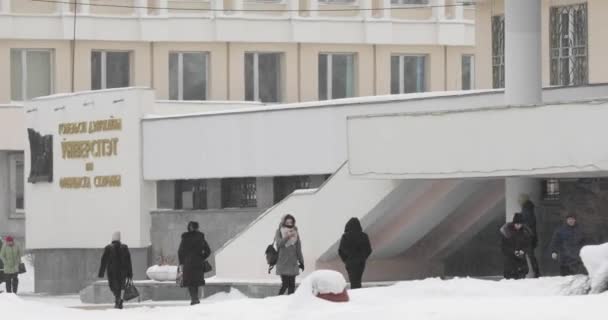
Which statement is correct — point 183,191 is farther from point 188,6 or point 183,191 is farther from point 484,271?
point 188,6

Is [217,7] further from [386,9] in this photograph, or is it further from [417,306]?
→ [417,306]

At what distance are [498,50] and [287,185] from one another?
5.23 m

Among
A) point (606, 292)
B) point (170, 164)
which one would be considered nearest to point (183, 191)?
point (170, 164)

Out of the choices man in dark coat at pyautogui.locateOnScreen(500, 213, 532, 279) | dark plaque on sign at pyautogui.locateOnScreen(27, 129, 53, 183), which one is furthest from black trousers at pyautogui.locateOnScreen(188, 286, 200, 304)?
dark plaque on sign at pyautogui.locateOnScreen(27, 129, 53, 183)

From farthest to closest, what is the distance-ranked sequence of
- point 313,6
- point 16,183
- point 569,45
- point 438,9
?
point 438,9 → point 313,6 → point 16,183 → point 569,45

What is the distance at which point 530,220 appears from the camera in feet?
115

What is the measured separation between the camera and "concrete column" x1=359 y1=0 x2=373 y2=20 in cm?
6925

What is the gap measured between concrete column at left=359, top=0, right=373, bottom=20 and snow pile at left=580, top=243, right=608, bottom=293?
151 feet

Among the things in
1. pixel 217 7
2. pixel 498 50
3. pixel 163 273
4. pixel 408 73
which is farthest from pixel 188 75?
pixel 163 273

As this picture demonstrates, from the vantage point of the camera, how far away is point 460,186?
121 ft

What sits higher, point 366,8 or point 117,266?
point 366,8

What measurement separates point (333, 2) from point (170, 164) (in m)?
24.5

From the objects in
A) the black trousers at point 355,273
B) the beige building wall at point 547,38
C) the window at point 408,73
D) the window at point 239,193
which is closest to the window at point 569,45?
the beige building wall at point 547,38

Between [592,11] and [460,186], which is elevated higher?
[592,11]
